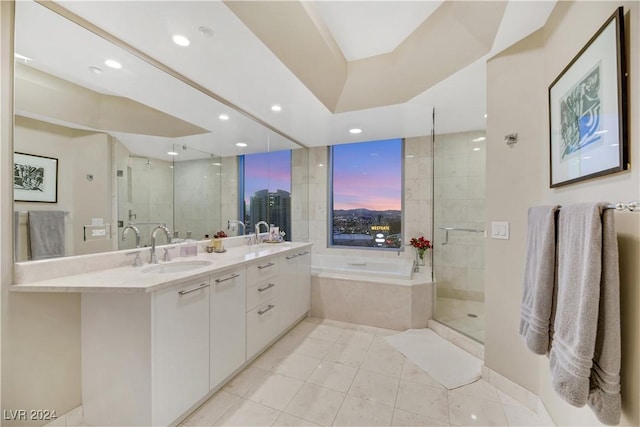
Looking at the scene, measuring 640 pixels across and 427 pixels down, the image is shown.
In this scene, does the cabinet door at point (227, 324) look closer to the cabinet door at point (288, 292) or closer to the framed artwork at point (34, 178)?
the cabinet door at point (288, 292)

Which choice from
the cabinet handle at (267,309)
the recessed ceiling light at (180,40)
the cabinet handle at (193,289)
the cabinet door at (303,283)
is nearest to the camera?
the cabinet handle at (193,289)

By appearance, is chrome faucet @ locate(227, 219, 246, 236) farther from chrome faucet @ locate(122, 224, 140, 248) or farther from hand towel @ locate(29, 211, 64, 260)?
hand towel @ locate(29, 211, 64, 260)

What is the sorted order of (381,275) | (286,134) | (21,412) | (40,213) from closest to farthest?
(21,412), (40,213), (381,275), (286,134)

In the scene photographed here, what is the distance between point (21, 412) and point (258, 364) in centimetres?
135

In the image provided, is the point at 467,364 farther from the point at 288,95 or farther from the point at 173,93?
the point at 173,93

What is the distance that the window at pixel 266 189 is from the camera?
3416 millimetres

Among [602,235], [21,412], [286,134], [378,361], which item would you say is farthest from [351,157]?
[21,412]

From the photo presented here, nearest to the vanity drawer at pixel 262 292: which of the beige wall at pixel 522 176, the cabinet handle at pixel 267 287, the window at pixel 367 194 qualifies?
the cabinet handle at pixel 267 287

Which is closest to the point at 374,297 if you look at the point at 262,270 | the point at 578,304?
the point at 262,270

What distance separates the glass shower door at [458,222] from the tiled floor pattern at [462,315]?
0.04 feet

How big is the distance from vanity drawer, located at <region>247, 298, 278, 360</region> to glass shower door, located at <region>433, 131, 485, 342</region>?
6.05ft

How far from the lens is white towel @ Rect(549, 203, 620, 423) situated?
842 mm

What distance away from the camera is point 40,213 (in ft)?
4.73

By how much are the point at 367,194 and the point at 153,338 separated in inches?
135
